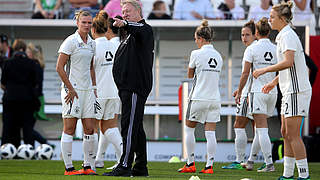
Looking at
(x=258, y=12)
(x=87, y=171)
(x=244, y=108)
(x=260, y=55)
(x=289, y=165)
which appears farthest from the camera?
(x=258, y=12)

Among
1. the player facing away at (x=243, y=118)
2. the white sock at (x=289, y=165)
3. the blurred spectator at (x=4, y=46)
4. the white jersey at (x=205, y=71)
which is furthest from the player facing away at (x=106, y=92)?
the blurred spectator at (x=4, y=46)

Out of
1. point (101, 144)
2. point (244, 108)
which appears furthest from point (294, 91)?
point (101, 144)

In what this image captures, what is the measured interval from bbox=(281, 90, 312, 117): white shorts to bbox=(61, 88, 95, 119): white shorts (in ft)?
8.11

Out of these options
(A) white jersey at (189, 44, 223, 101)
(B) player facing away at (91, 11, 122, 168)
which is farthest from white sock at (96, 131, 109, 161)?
(A) white jersey at (189, 44, 223, 101)

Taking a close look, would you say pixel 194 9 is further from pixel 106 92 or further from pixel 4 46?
pixel 106 92

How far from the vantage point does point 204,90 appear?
10945mm

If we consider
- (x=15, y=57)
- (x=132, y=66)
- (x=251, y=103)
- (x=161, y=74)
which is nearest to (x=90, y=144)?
(x=132, y=66)

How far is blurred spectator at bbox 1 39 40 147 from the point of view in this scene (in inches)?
605

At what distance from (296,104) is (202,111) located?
2.94 m

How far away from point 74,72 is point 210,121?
253cm

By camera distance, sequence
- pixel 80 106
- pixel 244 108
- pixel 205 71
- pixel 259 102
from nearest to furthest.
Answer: pixel 80 106, pixel 205 71, pixel 259 102, pixel 244 108

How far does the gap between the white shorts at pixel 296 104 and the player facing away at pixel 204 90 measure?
2766mm

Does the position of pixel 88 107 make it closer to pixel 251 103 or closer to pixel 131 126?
pixel 131 126

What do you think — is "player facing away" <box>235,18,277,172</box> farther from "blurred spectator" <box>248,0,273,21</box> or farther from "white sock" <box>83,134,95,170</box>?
"blurred spectator" <box>248,0,273,21</box>
